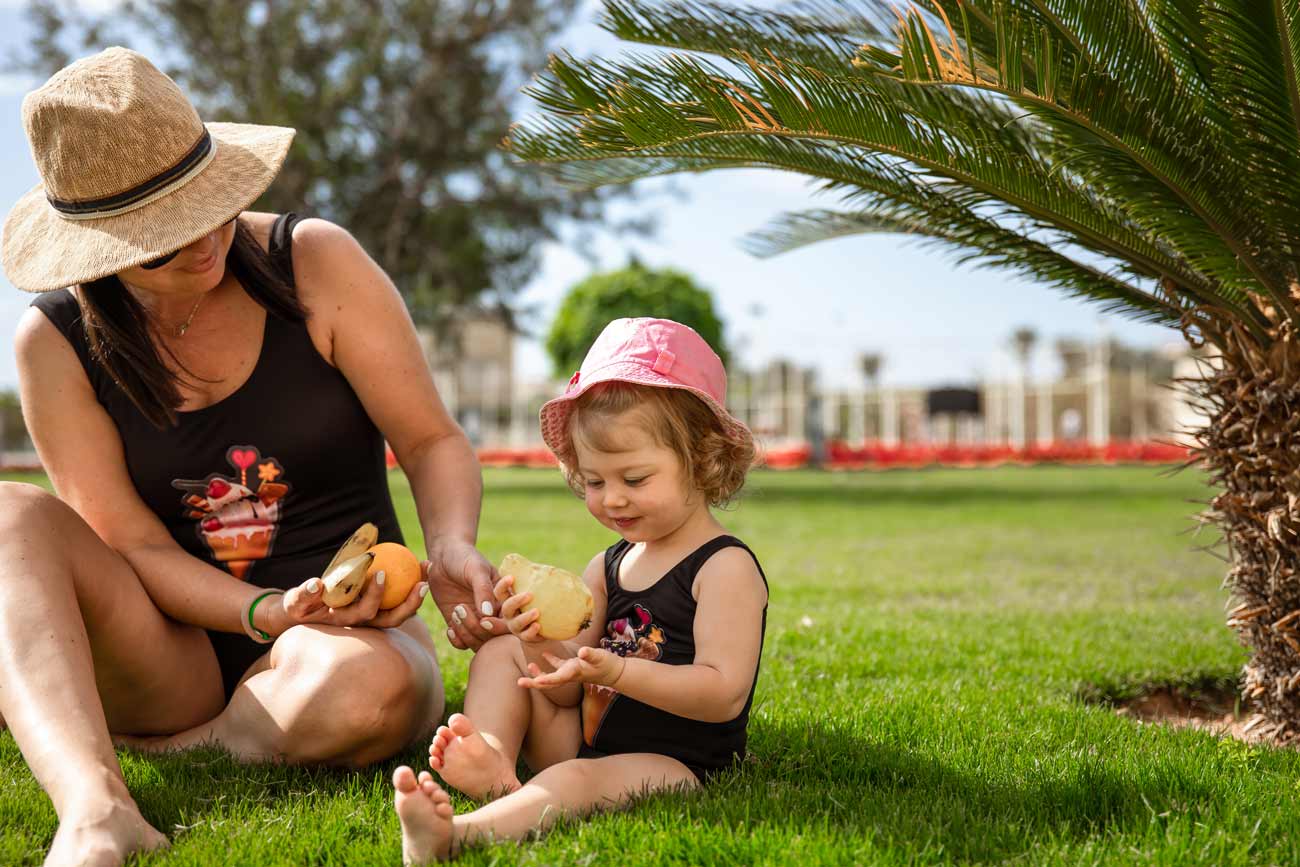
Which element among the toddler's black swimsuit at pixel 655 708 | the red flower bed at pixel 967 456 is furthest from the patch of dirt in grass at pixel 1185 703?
the red flower bed at pixel 967 456

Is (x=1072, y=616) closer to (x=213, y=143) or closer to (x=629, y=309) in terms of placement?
(x=213, y=143)

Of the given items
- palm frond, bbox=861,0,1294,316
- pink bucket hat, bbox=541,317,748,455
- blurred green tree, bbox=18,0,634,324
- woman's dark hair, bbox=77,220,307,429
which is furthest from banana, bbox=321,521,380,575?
blurred green tree, bbox=18,0,634,324

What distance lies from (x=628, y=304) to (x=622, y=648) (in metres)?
23.3

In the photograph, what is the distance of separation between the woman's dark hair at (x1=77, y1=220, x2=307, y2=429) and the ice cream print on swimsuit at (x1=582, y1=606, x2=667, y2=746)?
1.19 metres

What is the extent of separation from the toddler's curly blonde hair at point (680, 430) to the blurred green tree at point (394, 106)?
13.3 m

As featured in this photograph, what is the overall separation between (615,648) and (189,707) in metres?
1.21

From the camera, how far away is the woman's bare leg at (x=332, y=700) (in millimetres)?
2543

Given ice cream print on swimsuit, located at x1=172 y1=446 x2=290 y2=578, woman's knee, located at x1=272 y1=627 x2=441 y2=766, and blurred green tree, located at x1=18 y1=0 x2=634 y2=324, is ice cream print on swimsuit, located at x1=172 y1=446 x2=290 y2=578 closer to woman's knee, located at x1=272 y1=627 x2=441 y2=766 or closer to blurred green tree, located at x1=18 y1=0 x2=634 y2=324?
woman's knee, located at x1=272 y1=627 x2=441 y2=766

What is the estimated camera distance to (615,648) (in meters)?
2.63

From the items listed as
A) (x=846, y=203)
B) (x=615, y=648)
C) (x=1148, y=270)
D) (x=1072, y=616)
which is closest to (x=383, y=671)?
(x=615, y=648)

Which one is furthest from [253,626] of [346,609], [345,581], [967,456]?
[967,456]

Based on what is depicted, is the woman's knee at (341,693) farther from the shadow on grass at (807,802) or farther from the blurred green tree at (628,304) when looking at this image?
the blurred green tree at (628,304)

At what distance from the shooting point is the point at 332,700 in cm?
254

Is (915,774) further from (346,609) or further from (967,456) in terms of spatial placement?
(967,456)
